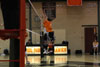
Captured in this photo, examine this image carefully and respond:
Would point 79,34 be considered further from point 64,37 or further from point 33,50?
point 33,50

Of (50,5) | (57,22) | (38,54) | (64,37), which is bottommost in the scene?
(38,54)

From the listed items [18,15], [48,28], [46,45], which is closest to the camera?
[18,15]

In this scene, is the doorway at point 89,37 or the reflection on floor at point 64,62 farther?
the doorway at point 89,37

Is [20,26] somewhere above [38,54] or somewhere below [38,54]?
above

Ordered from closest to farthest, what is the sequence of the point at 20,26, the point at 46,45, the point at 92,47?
the point at 20,26 < the point at 46,45 < the point at 92,47

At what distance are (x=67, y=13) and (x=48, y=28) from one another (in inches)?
441

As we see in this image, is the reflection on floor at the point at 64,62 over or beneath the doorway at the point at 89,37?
beneath

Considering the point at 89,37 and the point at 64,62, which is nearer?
the point at 64,62

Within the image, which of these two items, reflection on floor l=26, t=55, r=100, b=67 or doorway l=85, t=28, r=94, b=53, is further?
doorway l=85, t=28, r=94, b=53

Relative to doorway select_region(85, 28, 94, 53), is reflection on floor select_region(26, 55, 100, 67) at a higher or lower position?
lower

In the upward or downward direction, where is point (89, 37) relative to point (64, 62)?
upward

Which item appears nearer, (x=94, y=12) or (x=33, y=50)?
(x=33, y=50)

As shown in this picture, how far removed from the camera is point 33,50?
83.6 feet

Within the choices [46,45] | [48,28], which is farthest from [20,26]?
[46,45]
